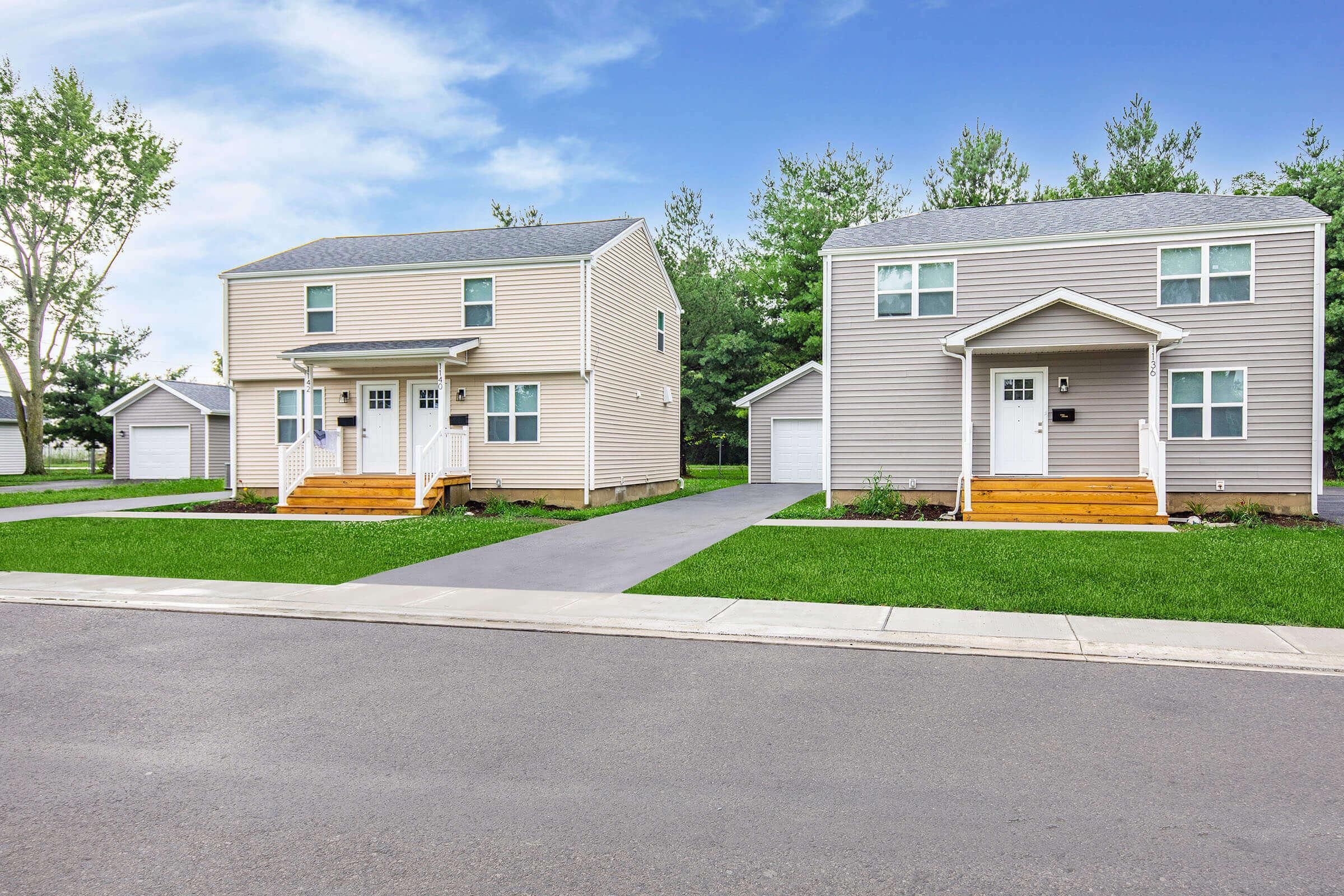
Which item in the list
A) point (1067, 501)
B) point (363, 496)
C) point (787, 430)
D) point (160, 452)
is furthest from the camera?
point (160, 452)

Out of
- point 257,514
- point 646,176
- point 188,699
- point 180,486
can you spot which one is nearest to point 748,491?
point 257,514

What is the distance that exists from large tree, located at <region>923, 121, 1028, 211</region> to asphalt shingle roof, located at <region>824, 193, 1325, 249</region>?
21.7 meters

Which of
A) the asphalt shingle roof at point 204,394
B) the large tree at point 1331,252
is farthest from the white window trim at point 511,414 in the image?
the large tree at point 1331,252

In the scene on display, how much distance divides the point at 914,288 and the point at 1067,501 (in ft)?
17.1

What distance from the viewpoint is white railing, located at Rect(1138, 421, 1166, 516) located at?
14.3 meters

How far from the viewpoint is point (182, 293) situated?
36625 mm

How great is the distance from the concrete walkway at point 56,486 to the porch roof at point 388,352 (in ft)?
38.5

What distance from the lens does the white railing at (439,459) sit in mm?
16906

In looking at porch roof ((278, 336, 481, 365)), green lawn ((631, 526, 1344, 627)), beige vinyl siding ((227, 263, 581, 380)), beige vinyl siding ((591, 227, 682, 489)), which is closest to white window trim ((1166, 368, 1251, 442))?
Result: green lawn ((631, 526, 1344, 627))

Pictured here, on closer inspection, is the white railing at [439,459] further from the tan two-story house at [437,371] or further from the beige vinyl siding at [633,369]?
the beige vinyl siding at [633,369]

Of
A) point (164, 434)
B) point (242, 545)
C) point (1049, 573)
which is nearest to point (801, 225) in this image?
point (164, 434)

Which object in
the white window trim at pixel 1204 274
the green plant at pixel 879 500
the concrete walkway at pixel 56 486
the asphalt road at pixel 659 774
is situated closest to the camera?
the asphalt road at pixel 659 774

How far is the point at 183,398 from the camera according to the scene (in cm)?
3048

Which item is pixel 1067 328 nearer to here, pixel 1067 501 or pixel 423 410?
pixel 1067 501
